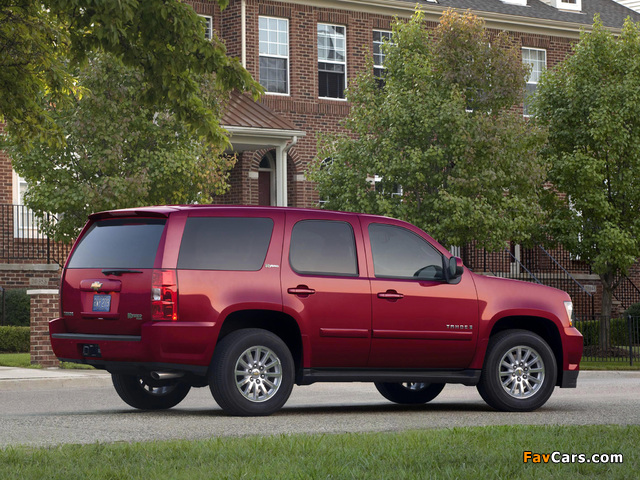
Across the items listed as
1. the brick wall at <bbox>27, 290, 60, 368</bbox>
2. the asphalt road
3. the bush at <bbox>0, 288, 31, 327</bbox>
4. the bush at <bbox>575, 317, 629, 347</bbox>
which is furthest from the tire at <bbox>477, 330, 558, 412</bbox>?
the bush at <bbox>575, 317, 629, 347</bbox>

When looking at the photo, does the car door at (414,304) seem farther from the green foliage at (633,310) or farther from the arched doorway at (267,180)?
the green foliage at (633,310)

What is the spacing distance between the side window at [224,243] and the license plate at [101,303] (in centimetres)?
80

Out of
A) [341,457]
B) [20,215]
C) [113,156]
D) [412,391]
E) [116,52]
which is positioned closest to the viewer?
[341,457]

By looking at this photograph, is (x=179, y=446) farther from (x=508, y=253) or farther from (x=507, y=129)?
(x=508, y=253)

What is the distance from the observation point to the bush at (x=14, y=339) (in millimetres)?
22250

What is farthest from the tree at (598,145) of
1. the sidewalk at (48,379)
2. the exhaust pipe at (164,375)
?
the exhaust pipe at (164,375)

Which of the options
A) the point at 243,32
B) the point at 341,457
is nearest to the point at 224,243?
the point at 341,457

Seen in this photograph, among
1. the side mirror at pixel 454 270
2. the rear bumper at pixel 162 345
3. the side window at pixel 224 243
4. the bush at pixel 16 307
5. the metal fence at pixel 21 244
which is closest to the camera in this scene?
the rear bumper at pixel 162 345

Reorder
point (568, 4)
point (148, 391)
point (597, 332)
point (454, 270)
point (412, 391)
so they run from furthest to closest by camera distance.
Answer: point (568, 4) < point (597, 332) < point (412, 391) < point (148, 391) < point (454, 270)

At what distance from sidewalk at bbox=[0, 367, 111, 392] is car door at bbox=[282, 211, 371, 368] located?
6.62 m

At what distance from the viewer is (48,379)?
16.1m

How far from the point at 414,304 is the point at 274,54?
20.4 metres

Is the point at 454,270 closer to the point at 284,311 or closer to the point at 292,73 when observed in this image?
the point at 284,311

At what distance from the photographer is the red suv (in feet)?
33.4
